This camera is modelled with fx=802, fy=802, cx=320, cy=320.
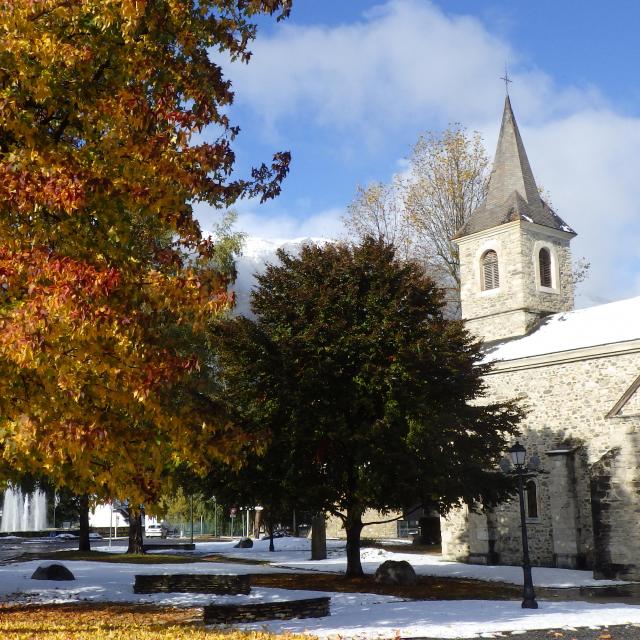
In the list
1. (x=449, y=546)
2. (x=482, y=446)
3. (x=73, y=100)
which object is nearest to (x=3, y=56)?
(x=73, y=100)

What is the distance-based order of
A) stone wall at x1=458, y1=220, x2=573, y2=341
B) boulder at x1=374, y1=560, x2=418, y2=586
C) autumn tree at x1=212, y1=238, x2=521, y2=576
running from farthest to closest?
stone wall at x1=458, y1=220, x2=573, y2=341 < boulder at x1=374, y1=560, x2=418, y2=586 < autumn tree at x1=212, y1=238, x2=521, y2=576

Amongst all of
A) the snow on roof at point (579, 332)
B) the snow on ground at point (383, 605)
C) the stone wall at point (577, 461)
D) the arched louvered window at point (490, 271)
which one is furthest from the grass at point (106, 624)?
the arched louvered window at point (490, 271)

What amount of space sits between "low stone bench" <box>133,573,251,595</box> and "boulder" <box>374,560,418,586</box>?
423cm

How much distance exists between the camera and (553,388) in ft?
92.2

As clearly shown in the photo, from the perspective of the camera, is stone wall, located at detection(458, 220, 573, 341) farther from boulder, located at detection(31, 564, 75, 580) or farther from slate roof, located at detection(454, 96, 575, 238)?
boulder, located at detection(31, 564, 75, 580)

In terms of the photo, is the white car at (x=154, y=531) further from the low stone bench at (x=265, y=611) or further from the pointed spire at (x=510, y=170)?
the low stone bench at (x=265, y=611)

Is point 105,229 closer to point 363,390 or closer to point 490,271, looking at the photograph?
point 363,390

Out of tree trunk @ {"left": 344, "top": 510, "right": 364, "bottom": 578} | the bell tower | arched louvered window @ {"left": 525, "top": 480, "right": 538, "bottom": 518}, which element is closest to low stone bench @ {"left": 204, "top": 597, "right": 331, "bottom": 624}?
tree trunk @ {"left": 344, "top": 510, "right": 364, "bottom": 578}

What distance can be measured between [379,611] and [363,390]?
611cm

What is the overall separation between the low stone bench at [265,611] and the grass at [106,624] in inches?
12.0

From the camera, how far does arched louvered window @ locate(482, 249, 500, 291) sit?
34938 mm

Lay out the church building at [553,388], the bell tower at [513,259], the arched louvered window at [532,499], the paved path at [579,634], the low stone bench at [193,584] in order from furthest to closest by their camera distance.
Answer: the bell tower at [513,259]
the arched louvered window at [532,499]
the church building at [553,388]
the low stone bench at [193,584]
the paved path at [579,634]

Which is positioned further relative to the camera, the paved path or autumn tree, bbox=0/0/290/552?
the paved path

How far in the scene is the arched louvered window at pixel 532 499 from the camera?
92.8ft
